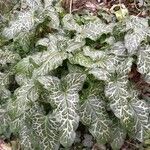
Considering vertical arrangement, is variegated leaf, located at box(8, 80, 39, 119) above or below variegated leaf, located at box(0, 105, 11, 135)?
above

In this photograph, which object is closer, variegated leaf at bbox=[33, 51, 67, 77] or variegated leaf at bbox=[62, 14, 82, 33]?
variegated leaf at bbox=[33, 51, 67, 77]

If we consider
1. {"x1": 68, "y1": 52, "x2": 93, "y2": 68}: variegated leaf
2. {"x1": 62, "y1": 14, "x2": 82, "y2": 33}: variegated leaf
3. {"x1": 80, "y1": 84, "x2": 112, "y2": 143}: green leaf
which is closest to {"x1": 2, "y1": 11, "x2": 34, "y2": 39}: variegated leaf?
{"x1": 62, "y1": 14, "x2": 82, "y2": 33}: variegated leaf

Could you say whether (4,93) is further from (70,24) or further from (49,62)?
(70,24)

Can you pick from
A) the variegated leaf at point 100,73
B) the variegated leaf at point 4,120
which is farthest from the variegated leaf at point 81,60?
the variegated leaf at point 4,120

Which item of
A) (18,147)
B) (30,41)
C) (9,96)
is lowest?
(18,147)

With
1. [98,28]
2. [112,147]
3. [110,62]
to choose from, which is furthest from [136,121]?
[98,28]

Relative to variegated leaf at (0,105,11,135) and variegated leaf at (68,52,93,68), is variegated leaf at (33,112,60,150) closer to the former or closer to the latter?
variegated leaf at (0,105,11,135)

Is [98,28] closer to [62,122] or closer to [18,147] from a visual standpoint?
[62,122]
